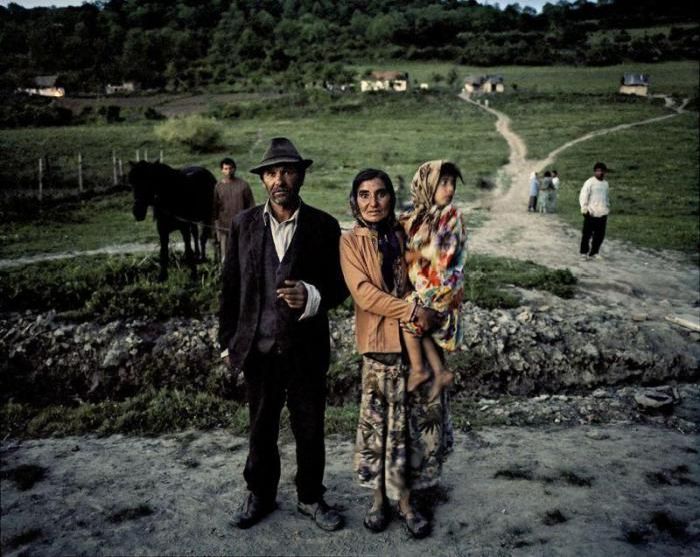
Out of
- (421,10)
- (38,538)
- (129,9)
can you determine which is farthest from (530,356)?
(421,10)

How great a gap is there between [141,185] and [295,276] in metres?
5.66

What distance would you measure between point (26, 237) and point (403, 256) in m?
7.92

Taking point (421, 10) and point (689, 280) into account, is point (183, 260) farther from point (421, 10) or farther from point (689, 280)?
point (421, 10)

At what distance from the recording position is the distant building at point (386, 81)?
59469mm

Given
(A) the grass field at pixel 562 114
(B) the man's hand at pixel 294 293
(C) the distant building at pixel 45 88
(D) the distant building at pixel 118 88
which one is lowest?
(B) the man's hand at pixel 294 293

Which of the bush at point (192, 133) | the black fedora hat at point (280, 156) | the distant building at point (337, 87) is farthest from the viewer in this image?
the distant building at point (337, 87)

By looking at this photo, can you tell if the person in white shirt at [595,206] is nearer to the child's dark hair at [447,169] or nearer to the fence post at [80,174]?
the child's dark hair at [447,169]

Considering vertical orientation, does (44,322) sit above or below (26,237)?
below

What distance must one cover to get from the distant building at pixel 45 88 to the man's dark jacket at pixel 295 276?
194 inches

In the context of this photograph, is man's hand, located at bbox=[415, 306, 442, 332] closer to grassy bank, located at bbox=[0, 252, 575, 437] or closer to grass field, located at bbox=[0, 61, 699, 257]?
grassy bank, located at bbox=[0, 252, 575, 437]

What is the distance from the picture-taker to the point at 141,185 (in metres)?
7.56

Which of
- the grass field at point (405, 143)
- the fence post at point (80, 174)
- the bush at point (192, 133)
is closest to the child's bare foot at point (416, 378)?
the grass field at point (405, 143)

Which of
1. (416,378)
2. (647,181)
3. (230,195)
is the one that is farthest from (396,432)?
(647,181)

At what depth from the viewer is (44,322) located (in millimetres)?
6086
